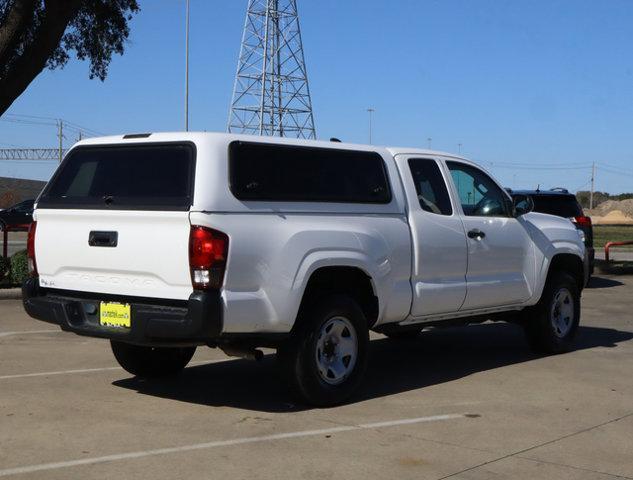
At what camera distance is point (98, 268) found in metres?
6.78

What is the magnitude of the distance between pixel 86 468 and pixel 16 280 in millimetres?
10001

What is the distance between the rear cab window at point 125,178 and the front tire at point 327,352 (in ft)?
4.43

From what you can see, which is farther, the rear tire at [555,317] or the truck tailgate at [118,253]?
the rear tire at [555,317]

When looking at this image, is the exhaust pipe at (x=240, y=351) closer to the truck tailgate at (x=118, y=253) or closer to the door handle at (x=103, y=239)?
the truck tailgate at (x=118, y=253)

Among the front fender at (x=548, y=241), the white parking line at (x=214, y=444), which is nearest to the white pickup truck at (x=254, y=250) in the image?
the white parking line at (x=214, y=444)

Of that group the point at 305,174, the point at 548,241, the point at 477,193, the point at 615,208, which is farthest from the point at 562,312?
the point at 615,208

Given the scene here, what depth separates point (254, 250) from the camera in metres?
6.43

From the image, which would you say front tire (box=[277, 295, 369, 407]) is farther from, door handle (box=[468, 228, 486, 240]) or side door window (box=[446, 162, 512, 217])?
side door window (box=[446, 162, 512, 217])

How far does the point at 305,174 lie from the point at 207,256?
1.26 metres

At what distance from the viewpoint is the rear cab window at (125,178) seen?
6.50 metres

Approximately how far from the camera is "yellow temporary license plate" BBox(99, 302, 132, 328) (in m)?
6.54

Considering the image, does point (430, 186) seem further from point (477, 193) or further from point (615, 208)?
point (615, 208)

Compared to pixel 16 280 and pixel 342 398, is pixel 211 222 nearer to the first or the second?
pixel 342 398

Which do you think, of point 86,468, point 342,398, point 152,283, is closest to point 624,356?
point 342,398
